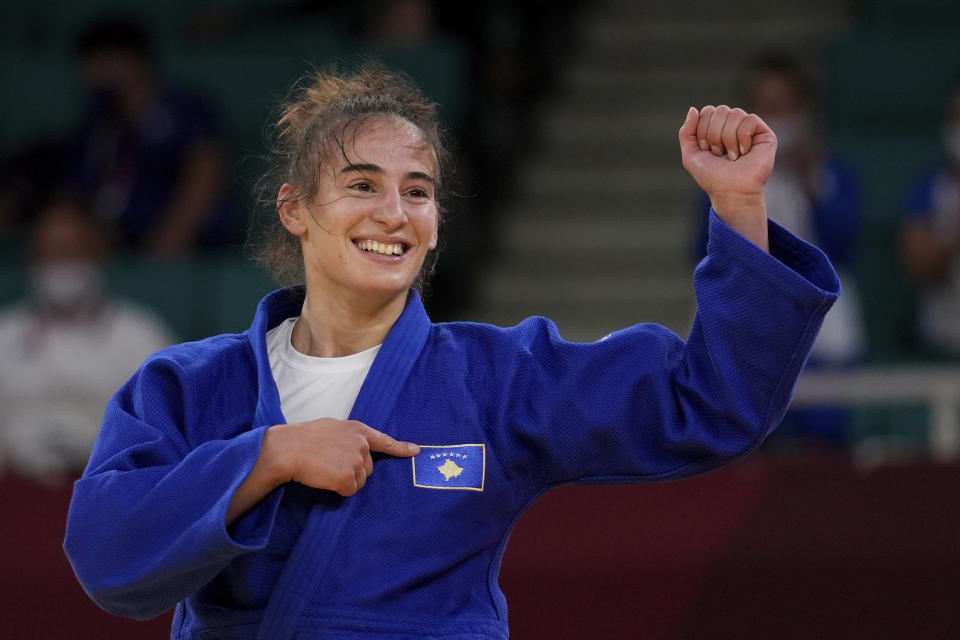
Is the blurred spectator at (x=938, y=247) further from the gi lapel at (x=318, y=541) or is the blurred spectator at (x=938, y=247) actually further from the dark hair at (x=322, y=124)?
the gi lapel at (x=318, y=541)

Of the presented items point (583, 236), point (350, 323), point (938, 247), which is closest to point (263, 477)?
point (350, 323)

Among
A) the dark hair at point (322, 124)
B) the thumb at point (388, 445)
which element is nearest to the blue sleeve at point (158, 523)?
the thumb at point (388, 445)

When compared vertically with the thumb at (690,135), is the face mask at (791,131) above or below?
below

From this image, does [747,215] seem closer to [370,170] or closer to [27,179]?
[370,170]

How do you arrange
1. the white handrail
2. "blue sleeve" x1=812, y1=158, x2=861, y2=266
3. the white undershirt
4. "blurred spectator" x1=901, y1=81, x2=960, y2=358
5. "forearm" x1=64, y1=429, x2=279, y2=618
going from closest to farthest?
"forearm" x1=64, y1=429, x2=279, y2=618 → the white undershirt → the white handrail → "blue sleeve" x1=812, y1=158, x2=861, y2=266 → "blurred spectator" x1=901, y1=81, x2=960, y2=358

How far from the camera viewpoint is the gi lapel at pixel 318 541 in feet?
4.92

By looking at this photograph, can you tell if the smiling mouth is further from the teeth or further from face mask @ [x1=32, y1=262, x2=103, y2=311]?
face mask @ [x1=32, y1=262, x2=103, y2=311]

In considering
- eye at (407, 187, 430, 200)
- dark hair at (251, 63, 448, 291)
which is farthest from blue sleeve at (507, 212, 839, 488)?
dark hair at (251, 63, 448, 291)

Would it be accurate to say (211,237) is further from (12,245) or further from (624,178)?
(624,178)

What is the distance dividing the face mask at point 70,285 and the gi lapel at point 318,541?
95.1 inches

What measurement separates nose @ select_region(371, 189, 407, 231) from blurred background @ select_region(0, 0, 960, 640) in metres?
0.51

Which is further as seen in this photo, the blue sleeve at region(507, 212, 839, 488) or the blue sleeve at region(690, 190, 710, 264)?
the blue sleeve at region(690, 190, 710, 264)

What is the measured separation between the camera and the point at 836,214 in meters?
3.75

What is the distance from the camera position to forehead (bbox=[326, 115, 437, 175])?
164cm
